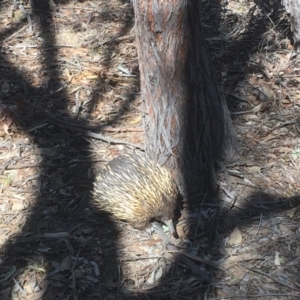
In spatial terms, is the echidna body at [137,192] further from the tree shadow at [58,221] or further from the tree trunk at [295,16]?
the tree trunk at [295,16]

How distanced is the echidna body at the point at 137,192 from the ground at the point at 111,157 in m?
0.16

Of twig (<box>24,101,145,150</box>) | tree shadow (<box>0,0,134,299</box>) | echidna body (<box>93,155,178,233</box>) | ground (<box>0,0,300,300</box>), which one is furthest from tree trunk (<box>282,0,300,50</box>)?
echidna body (<box>93,155,178,233</box>)

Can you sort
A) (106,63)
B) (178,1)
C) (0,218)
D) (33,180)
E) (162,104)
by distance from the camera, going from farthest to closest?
1. (106,63)
2. (33,180)
3. (0,218)
4. (162,104)
5. (178,1)

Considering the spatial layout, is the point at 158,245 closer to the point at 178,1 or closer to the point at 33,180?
the point at 33,180

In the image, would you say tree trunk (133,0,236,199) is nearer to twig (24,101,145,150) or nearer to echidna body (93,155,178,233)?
echidna body (93,155,178,233)

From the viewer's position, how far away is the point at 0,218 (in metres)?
4.93

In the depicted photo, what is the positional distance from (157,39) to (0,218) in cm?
207

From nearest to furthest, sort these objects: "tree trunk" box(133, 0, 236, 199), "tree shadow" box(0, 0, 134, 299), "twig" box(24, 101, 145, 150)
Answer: "tree trunk" box(133, 0, 236, 199) < "tree shadow" box(0, 0, 134, 299) < "twig" box(24, 101, 145, 150)

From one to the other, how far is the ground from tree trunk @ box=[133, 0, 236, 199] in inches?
11.8

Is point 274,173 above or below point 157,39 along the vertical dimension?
below

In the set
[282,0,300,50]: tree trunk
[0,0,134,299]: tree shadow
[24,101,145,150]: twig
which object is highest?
[282,0,300,50]: tree trunk

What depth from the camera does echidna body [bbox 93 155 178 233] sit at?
15.5 feet

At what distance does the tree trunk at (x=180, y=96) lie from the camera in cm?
425

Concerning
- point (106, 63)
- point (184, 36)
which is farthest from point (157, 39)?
point (106, 63)
